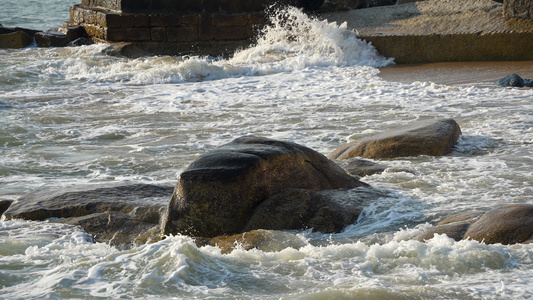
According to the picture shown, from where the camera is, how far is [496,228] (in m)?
3.70

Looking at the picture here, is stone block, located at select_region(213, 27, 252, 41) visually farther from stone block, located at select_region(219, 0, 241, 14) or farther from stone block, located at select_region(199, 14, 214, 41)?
stone block, located at select_region(219, 0, 241, 14)

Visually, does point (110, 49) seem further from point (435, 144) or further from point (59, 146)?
point (435, 144)

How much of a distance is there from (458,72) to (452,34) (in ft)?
4.09

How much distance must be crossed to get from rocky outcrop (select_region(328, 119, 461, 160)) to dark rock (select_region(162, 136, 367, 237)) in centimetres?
160

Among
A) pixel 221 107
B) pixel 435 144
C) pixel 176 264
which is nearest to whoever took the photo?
pixel 176 264

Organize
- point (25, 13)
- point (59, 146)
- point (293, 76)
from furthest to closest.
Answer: point (25, 13) → point (293, 76) → point (59, 146)

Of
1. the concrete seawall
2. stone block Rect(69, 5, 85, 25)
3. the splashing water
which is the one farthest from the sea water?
stone block Rect(69, 5, 85, 25)

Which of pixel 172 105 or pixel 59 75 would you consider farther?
pixel 59 75

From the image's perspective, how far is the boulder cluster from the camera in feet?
13.0

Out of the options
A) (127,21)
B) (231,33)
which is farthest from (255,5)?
(127,21)

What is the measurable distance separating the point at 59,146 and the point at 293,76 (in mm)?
5045

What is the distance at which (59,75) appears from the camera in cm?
1217

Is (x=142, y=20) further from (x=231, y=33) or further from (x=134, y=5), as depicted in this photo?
(x=231, y=33)

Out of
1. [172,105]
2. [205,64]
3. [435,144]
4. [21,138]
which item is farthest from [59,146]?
[205,64]
